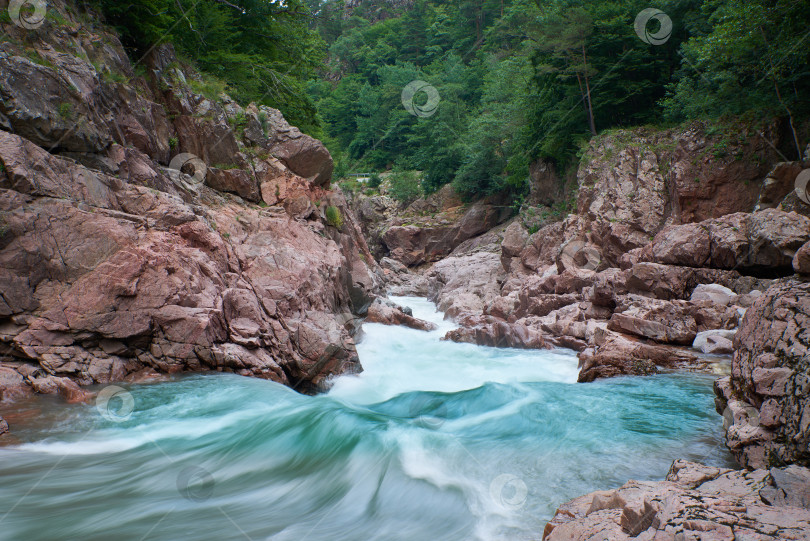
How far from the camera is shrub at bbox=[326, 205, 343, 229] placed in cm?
1495

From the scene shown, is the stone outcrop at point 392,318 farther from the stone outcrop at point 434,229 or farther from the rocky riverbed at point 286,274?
the stone outcrop at point 434,229

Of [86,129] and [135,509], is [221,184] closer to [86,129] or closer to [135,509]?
[86,129]

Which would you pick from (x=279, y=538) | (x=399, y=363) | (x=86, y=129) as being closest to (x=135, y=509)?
(x=279, y=538)

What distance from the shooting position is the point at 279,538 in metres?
3.83

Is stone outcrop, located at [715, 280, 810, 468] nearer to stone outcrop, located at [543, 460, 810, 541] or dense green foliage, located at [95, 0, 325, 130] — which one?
stone outcrop, located at [543, 460, 810, 541]
